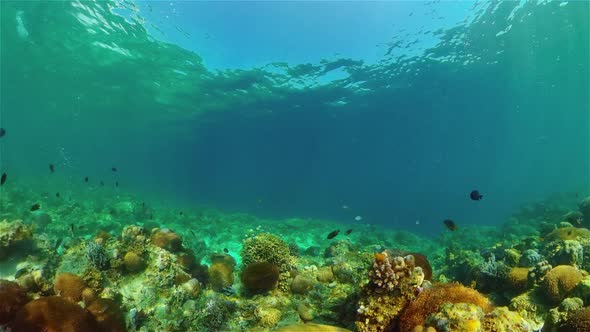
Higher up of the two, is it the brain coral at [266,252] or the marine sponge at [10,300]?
the brain coral at [266,252]

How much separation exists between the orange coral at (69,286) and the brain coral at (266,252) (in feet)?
11.0

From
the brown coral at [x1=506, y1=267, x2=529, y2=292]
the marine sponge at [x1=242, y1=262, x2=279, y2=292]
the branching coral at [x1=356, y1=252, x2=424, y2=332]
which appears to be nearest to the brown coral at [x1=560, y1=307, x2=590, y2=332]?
the branching coral at [x1=356, y1=252, x2=424, y2=332]

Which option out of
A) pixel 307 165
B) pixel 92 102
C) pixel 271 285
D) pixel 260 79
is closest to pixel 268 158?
pixel 307 165

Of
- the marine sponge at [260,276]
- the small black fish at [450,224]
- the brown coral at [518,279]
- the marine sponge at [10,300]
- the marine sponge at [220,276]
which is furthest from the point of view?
the small black fish at [450,224]

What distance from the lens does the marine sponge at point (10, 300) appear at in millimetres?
5062

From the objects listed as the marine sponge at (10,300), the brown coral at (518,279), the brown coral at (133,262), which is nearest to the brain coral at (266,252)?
the brown coral at (133,262)

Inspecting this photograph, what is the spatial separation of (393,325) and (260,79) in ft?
108

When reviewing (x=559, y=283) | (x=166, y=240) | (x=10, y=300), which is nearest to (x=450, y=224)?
(x=559, y=283)

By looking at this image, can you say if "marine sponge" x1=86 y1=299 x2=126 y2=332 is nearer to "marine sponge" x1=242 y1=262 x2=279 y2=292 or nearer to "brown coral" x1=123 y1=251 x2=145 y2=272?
"brown coral" x1=123 y1=251 x2=145 y2=272

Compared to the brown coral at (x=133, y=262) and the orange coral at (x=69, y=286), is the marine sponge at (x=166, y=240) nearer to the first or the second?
the brown coral at (x=133, y=262)

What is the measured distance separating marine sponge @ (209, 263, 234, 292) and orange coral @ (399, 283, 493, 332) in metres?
5.00

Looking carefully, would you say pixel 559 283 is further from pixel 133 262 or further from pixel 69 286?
pixel 69 286

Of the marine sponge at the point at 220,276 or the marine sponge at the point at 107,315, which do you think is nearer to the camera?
the marine sponge at the point at 107,315

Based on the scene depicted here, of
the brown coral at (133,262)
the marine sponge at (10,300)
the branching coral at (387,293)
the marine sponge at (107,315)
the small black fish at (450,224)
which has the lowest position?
the marine sponge at (107,315)
